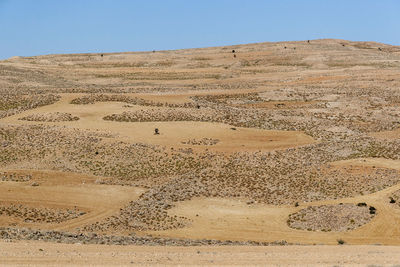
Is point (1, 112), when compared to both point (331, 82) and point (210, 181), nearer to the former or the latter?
point (210, 181)

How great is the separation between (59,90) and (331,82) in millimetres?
56358

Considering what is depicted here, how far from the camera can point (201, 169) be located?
2382 inches

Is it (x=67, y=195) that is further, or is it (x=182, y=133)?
(x=182, y=133)

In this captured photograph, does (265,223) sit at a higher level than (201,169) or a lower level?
lower

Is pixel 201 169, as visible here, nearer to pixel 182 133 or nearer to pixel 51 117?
pixel 182 133

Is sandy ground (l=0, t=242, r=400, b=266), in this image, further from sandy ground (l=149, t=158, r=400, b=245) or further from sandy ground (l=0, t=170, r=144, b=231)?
sandy ground (l=0, t=170, r=144, b=231)

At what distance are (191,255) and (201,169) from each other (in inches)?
1085

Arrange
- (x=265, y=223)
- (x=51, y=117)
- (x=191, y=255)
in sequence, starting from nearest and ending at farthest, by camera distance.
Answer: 1. (x=191, y=255)
2. (x=265, y=223)
3. (x=51, y=117)

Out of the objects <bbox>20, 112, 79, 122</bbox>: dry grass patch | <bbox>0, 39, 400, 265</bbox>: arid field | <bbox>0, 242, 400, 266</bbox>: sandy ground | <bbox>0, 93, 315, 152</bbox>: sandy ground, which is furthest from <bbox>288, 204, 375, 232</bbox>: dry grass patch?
<bbox>20, 112, 79, 122</bbox>: dry grass patch

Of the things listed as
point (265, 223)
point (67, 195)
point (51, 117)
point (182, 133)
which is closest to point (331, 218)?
point (265, 223)

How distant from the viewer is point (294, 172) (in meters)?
60.2

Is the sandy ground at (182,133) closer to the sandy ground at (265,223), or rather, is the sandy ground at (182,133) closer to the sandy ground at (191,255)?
Answer: the sandy ground at (265,223)

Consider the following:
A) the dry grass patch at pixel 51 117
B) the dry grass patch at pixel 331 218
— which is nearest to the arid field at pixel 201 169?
the dry grass patch at pixel 331 218

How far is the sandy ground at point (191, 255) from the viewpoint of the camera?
3042cm
